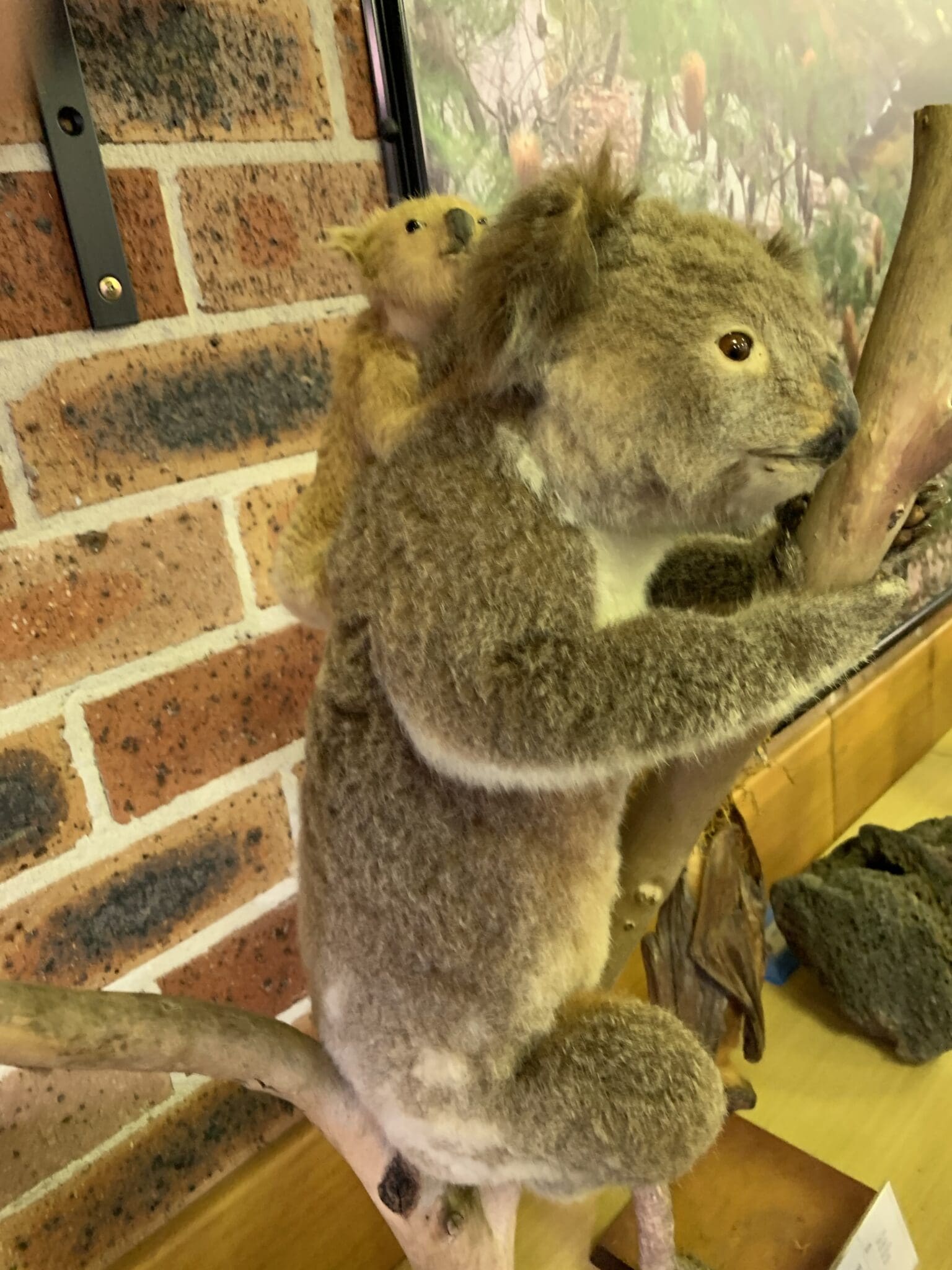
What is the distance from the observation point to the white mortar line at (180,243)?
Answer: 545 millimetres

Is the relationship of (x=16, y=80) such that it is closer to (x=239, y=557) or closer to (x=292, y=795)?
(x=239, y=557)

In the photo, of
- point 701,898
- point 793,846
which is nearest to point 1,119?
point 701,898

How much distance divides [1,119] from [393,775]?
39 cm

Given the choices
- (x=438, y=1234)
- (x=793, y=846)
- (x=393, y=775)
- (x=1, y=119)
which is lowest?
(x=793, y=846)

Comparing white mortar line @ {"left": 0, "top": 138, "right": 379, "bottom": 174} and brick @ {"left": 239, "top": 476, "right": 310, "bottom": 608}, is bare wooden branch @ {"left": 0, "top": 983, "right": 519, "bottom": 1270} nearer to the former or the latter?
brick @ {"left": 239, "top": 476, "right": 310, "bottom": 608}

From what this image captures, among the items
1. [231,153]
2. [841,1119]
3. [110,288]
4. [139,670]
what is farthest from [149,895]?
[841,1119]

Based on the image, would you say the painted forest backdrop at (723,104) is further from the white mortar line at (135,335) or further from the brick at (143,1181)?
the brick at (143,1181)

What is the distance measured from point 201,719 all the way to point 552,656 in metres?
0.34

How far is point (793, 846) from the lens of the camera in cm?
108

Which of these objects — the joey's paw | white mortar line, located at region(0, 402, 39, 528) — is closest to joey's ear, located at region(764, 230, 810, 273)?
the joey's paw

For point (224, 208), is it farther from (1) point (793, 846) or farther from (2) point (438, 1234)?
(1) point (793, 846)

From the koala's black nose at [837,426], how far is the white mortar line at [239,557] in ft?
1.28

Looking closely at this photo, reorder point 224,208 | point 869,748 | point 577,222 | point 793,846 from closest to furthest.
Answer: point 577,222 → point 224,208 → point 793,846 → point 869,748

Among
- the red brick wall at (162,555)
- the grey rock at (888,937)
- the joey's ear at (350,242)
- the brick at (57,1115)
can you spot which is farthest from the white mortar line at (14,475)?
the grey rock at (888,937)
